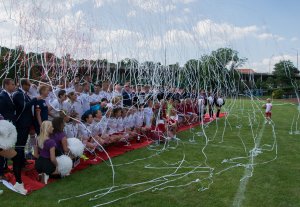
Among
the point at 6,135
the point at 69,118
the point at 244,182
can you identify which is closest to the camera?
the point at 6,135

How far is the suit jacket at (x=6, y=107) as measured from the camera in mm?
5875

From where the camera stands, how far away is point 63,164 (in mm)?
6027

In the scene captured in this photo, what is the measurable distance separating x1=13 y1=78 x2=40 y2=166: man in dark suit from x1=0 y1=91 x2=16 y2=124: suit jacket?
0.22m

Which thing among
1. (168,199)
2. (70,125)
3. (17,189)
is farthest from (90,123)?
(168,199)

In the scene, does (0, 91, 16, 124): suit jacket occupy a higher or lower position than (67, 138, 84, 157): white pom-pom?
higher

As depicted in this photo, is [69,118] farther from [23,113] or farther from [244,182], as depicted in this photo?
[244,182]

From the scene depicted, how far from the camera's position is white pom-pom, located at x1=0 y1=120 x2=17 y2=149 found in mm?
5301

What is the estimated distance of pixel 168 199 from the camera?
16.3ft

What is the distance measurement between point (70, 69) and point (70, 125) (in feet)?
22.5

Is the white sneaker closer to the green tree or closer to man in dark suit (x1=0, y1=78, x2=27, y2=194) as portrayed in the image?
man in dark suit (x1=0, y1=78, x2=27, y2=194)

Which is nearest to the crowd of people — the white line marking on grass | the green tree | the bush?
the white line marking on grass

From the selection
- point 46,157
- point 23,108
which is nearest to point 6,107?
point 23,108

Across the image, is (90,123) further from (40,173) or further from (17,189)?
(17,189)

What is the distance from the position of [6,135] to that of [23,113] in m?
1.19
